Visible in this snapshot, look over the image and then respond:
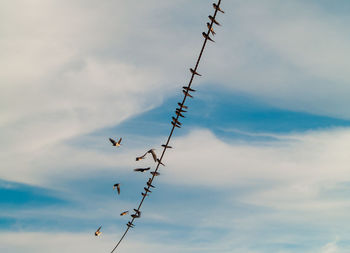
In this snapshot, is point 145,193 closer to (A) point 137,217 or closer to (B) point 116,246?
(A) point 137,217

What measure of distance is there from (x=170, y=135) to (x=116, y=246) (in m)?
5.97

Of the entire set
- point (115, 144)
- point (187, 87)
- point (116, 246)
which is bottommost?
point (116, 246)

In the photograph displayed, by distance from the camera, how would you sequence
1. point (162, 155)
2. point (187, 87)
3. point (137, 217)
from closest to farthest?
1. point (187, 87)
2. point (162, 155)
3. point (137, 217)

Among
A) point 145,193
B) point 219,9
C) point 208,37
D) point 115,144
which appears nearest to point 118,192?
point 145,193

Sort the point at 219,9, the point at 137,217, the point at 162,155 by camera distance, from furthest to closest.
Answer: the point at 137,217 → the point at 162,155 → the point at 219,9

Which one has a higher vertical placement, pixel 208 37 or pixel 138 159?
pixel 208 37

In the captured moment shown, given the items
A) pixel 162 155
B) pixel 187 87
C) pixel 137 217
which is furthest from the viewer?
pixel 137 217

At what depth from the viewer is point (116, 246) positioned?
14891mm

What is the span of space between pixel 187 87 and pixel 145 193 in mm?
5435

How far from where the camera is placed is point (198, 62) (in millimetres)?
12172

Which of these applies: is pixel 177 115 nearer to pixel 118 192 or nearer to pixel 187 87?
pixel 187 87

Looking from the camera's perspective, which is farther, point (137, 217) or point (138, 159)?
point (137, 217)

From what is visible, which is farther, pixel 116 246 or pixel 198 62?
pixel 116 246

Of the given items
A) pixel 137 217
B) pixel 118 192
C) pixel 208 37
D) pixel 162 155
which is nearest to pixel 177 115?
pixel 162 155
